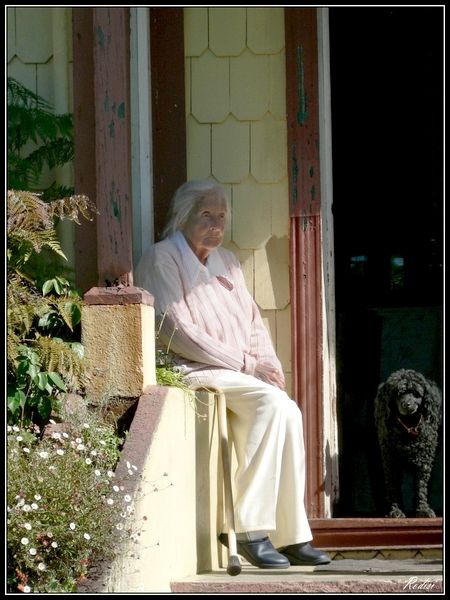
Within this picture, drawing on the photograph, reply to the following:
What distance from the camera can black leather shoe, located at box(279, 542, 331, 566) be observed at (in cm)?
638

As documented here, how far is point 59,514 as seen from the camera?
17.5ft

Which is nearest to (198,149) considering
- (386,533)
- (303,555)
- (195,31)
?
(195,31)

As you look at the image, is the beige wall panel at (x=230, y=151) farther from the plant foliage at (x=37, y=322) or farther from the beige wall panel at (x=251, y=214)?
the plant foliage at (x=37, y=322)

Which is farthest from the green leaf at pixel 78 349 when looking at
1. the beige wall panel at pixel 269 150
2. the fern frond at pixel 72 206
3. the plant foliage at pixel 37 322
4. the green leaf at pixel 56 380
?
the beige wall panel at pixel 269 150

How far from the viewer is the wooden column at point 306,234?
23.8ft

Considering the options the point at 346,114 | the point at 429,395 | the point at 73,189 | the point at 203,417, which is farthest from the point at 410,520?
the point at 346,114

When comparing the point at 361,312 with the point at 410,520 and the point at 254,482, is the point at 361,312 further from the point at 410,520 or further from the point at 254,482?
the point at 254,482

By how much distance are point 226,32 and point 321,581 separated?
3.18 m

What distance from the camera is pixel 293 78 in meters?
7.49

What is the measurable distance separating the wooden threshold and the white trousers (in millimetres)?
574

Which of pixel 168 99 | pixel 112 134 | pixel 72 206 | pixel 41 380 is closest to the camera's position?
pixel 41 380

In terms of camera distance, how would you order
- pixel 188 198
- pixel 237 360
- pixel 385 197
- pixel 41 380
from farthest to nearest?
pixel 385 197 → pixel 188 198 → pixel 237 360 → pixel 41 380

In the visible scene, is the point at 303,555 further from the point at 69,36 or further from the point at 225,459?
the point at 69,36

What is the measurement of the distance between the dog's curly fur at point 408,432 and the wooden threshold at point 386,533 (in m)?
0.22
